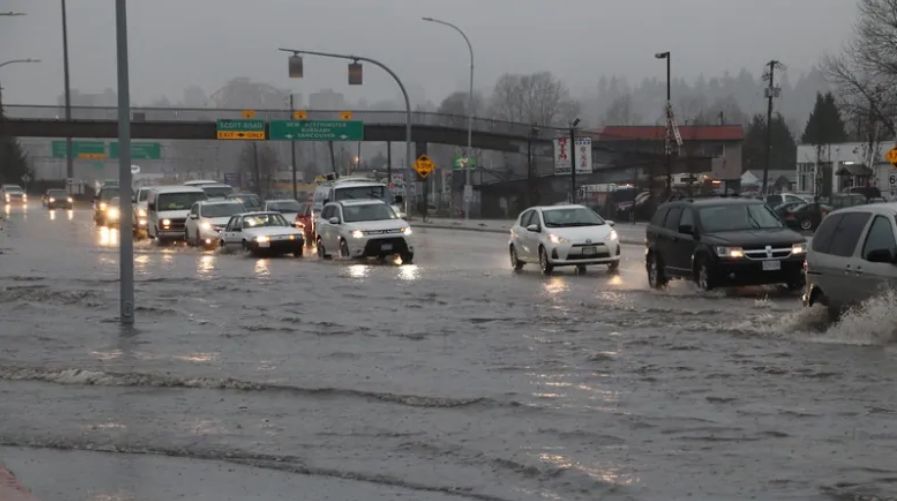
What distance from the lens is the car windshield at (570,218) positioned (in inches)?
1086

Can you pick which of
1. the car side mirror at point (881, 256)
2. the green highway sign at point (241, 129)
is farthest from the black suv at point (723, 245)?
the green highway sign at point (241, 129)

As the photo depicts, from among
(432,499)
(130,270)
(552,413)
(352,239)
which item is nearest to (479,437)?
(552,413)

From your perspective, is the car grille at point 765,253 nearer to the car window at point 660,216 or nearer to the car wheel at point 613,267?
the car window at point 660,216

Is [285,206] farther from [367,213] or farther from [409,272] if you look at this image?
[409,272]

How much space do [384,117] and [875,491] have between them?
218 ft

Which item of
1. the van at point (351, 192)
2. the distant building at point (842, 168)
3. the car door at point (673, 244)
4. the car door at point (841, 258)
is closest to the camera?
the car door at point (841, 258)

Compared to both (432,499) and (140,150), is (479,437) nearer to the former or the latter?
(432,499)

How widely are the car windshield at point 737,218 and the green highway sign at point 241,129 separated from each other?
2067 inches

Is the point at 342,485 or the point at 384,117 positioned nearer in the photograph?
the point at 342,485

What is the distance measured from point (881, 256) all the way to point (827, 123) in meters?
101

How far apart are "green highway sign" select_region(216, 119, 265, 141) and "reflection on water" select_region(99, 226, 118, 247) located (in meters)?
14.0

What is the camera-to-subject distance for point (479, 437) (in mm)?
9625

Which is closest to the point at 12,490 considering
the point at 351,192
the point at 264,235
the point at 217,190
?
the point at 264,235

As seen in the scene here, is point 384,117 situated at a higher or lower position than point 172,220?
higher
